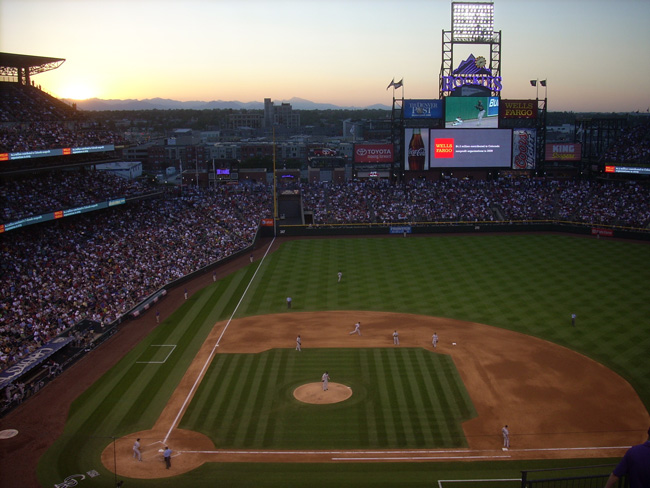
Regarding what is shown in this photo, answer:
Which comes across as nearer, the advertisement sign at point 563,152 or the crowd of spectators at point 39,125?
the crowd of spectators at point 39,125

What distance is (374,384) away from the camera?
29953 mm

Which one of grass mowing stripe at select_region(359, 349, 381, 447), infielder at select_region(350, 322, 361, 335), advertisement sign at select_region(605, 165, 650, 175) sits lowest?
grass mowing stripe at select_region(359, 349, 381, 447)

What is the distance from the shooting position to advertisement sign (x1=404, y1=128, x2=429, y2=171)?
2864 inches

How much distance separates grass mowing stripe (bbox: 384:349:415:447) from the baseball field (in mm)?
98

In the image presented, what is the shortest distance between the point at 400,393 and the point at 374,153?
167ft

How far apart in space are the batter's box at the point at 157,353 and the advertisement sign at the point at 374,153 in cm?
4590

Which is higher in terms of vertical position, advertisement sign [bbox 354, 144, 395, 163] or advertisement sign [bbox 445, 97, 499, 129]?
advertisement sign [bbox 445, 97, 499, 129]

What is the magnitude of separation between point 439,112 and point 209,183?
3361cm

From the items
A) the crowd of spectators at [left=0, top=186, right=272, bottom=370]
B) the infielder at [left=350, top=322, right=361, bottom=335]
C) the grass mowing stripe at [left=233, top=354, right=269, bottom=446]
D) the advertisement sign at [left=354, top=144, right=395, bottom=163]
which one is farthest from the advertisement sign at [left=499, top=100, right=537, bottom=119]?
the grass mowing stripe at [left=233, top=354, right=269, bottom=446]

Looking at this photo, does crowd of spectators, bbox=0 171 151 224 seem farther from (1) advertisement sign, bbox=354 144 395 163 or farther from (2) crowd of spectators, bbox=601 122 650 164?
(2) crowd of spectators, bbox=601 122 650 164

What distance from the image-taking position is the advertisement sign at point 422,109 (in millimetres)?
72562

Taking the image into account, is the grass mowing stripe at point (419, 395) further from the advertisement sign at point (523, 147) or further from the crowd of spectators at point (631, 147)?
the crowd of spectators at point (631, 147)

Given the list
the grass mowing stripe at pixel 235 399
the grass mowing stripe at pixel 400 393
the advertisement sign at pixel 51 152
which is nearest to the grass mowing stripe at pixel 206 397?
the grass mowing stripe at pixel 235 399

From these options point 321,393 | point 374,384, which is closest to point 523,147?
point 374,384
